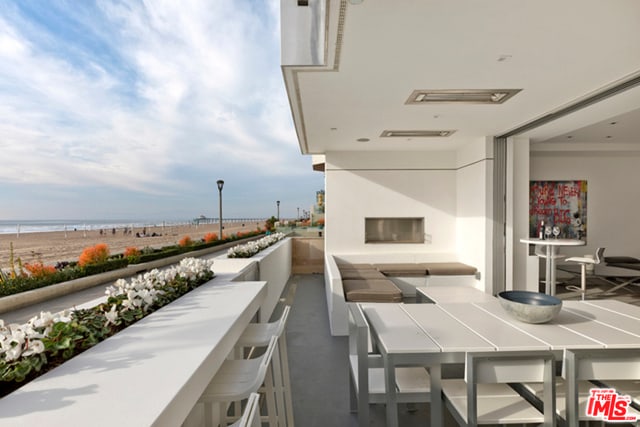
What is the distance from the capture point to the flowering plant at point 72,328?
105 centimetres

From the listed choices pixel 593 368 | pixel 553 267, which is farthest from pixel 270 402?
pixel 553 267

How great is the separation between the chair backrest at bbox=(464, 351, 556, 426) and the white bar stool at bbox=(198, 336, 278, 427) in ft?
2.80

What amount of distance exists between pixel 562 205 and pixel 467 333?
6.08 m

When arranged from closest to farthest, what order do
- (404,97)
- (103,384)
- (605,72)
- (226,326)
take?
(103,384)
(226,326)
(605,72)
(404,97)

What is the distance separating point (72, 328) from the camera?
4.26 feet

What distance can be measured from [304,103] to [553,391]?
3.20 metres

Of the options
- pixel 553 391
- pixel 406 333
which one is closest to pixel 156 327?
pixel 406 333

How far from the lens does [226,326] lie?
1496 millimetres

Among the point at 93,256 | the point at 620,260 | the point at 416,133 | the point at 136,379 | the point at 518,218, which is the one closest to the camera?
the point at 136,379

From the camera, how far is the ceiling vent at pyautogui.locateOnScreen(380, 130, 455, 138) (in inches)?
191

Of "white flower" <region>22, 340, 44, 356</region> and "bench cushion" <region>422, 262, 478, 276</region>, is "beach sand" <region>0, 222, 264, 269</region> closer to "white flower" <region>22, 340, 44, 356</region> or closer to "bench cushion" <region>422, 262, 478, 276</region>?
"white flower" <region>22, 340, 44, 356</region>

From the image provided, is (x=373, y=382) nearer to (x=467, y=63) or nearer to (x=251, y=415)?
(x=251, y=415)

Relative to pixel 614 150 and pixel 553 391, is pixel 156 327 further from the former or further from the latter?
pixel 614 150

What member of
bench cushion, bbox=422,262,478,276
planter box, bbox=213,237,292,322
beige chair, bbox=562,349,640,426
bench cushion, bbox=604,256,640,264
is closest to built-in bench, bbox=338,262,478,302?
bench cushion, bbox=422,262,478,276
